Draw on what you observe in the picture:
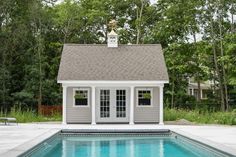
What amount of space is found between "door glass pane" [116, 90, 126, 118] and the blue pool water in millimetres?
5633

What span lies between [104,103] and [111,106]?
0.40 m

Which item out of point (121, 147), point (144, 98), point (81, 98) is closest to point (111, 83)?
point (81, 98)

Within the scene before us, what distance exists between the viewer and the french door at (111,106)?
24234 millimetres

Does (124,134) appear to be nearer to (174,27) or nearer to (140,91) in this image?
(140,91)

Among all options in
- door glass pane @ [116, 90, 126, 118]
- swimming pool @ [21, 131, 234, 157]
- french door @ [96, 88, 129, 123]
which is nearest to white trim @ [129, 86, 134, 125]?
french door @ [96, 88, 129, 123]

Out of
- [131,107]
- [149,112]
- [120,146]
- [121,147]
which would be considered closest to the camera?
[121,147]

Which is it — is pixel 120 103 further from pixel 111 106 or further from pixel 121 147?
pixel 121 147

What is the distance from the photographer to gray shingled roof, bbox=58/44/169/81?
24.0 meters

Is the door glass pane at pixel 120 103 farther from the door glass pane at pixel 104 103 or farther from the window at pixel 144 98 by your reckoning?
the window at pixel 144 98

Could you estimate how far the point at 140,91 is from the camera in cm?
2442

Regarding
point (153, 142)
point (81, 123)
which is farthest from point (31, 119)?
point (153, 142)

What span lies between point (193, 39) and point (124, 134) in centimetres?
1841

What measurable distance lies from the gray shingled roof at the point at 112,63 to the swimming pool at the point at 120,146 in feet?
17.8

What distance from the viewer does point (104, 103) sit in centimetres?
2428
